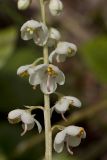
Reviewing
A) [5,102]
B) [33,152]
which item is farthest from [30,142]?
[5,102]

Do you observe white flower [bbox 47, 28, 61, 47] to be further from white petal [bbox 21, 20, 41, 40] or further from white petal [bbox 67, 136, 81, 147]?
white petal [bbox 67, 136, 81, 147]

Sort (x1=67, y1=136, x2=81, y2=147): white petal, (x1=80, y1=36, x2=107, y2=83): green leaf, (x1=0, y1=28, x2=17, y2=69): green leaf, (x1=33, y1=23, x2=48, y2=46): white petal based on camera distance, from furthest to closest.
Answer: (x1=0, y1=28, x2=17, y2=69): green leaf < (x1=80, y1=36, x2=107, y2=83): green leaf < (x1=67, y1=136, x2=81, y2=147): white petal < (x1=33, y1=23, x2=48, y2=46): white petal

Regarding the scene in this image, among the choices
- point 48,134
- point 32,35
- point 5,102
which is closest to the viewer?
point 48,134

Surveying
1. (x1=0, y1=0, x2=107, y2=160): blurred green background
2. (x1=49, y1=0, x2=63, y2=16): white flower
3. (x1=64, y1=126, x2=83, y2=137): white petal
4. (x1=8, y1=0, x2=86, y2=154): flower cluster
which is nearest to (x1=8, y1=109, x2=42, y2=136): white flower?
(x1=8, y1=0, x2=86, y2=154): flower cluster

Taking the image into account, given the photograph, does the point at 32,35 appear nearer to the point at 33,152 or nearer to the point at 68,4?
the point at 33,152

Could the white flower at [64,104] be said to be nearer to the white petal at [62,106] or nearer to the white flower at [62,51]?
the white petal at [62,106]
